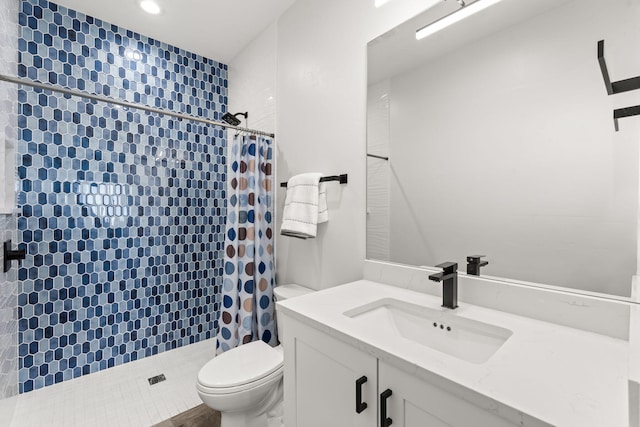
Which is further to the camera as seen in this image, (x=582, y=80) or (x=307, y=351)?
(x=307, y=351)

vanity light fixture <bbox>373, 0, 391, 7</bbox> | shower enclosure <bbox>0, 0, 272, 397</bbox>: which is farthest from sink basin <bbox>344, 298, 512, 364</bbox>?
shower enclosure <bbox>0, 0, 272, 397</bbox>

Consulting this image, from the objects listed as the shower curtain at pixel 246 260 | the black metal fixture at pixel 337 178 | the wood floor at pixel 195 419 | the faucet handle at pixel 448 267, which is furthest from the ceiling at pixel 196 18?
the wood floor at pixel 195 419

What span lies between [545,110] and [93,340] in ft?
9.73

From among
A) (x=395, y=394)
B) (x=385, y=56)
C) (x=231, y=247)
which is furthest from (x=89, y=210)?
(x=395, y=394)

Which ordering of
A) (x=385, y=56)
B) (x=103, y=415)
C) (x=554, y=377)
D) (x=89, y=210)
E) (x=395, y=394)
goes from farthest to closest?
(x=89, y=210) → (x=103, y=415) → (x=385, y=56) → (x=395, y=394) → (x=554, y=377)

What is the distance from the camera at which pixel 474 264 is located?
3.73 feet

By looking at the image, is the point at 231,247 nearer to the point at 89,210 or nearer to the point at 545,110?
the point at 89,210

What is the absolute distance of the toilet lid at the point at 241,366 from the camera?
4.55 feet

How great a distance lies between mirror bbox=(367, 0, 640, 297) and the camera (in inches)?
34.7

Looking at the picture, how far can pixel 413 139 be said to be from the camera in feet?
4.54

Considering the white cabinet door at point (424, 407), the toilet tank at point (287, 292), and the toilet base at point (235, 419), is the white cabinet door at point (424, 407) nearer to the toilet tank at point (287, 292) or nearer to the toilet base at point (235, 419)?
the toilet base at point (235, 419)

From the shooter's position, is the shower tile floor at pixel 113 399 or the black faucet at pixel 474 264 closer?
the black faucet at pixel 474 264

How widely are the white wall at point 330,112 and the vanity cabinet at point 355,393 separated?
0.62 m

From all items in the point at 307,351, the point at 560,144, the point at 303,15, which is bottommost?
the point at 307,351
